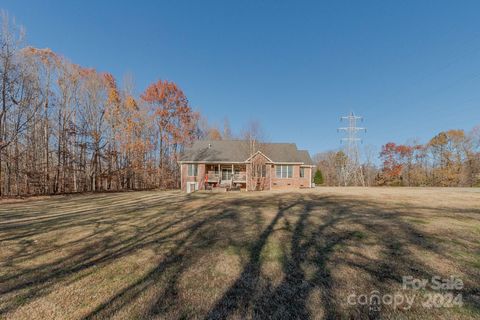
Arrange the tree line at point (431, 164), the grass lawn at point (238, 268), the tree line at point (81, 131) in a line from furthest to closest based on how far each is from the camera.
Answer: the tree line at point (431, 164), the tree line at point (81, 131), the grass lawn at point (238, 268)

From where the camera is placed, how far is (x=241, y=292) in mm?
2975

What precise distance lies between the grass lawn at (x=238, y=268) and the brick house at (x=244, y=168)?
596 inches

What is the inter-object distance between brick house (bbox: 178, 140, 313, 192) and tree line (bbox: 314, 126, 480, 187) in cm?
1805

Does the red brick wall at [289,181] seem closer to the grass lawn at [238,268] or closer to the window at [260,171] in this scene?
the window at [260,171]

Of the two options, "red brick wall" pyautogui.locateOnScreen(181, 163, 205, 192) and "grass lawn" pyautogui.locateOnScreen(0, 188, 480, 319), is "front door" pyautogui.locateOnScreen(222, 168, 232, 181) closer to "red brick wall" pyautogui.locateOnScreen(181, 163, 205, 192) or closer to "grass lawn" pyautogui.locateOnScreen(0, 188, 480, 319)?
"red brick wall" pyautogui.locateOnScreen(181, 163, 205, 192)

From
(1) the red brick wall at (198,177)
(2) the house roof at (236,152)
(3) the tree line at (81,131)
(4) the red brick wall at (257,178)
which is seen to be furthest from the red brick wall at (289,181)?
(3) the tree line at (81,131)

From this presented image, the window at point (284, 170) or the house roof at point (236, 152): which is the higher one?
the house roof at point (236, 152)

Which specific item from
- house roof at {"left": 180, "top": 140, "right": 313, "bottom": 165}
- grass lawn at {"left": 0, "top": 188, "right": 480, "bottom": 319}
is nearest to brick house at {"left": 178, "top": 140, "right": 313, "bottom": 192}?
house roof at {"left": 180, "top": 140, "right": 313, "bottom": 165}

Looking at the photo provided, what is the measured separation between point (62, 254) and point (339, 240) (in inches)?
254

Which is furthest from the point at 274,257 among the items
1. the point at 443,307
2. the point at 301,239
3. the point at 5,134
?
the point at 5,134

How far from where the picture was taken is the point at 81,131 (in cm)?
2289

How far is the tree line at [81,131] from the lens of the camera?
17.5 meters

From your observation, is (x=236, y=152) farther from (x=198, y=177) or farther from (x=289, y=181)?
(x=289, y=181)

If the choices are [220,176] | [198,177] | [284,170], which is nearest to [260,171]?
[284,170]
